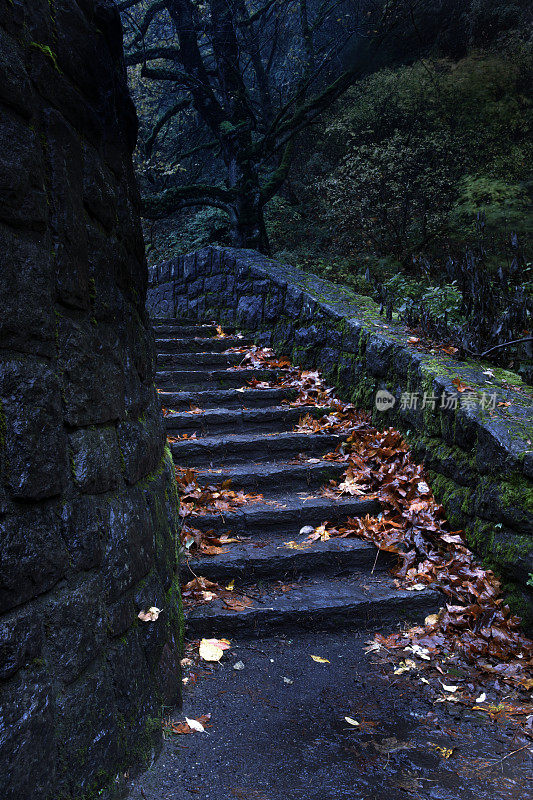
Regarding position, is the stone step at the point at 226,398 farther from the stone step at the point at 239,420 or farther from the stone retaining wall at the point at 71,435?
the stone retaining wall at the point at 71,435

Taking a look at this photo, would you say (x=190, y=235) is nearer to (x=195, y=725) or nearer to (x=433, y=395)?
(x=433, y=395)

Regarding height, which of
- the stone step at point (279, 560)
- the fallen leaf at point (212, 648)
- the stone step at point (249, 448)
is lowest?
the fallen leaf at point (212, 648)

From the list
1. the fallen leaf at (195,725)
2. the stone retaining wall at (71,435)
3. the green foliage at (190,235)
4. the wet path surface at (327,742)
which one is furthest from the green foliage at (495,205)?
the fallen leaf at (195,725)

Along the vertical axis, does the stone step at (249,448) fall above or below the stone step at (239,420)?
below

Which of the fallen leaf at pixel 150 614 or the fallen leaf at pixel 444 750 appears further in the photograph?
the fallen leaf at pixel 444 750

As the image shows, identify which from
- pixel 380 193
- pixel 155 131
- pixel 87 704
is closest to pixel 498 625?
pixel 87 704

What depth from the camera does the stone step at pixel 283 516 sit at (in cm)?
350

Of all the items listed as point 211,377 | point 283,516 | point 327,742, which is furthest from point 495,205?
point 327,742

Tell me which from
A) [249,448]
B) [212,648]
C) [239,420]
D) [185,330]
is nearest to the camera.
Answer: [212,648]

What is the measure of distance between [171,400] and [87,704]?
362cm

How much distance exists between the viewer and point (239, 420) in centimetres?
471

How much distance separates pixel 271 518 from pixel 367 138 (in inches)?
402

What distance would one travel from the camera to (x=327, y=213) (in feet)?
37.8

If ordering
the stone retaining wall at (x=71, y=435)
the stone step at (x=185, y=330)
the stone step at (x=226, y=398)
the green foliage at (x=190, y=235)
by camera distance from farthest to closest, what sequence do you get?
the green foliage at (x=190, y=235) → the stone step at (x=185, y=330) → the stone step at (x=226, y=398) → the stone retaining wall at (x=71, y=435)
